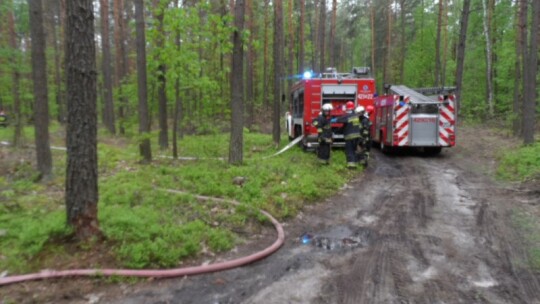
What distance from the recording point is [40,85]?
962 cm

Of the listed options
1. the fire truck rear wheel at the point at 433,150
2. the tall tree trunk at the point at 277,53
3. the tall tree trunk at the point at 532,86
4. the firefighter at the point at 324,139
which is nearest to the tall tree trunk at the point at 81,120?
the firefighter at the point at 324,139

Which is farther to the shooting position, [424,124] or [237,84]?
[424,124]

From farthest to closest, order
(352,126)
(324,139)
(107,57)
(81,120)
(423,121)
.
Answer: (107,57)
(423,121)
(352,126)
(324,139)
(81,120)

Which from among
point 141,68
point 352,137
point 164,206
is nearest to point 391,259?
point 164,206

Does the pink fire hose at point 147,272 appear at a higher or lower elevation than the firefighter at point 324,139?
lower

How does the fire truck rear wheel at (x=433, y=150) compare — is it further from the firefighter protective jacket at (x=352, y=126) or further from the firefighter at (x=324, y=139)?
the firefighter at (x=324, y=139)

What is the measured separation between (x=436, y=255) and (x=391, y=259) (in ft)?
2.07

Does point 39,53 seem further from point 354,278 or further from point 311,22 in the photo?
point 311,22

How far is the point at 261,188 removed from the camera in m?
7.76

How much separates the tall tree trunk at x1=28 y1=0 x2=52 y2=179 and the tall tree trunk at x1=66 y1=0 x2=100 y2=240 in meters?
5.77

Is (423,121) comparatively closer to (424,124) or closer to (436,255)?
(424,124)

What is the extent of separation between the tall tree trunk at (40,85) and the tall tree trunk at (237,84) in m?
4.66

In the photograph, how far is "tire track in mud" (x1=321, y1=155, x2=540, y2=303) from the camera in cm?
388

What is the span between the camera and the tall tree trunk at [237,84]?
9289mm
